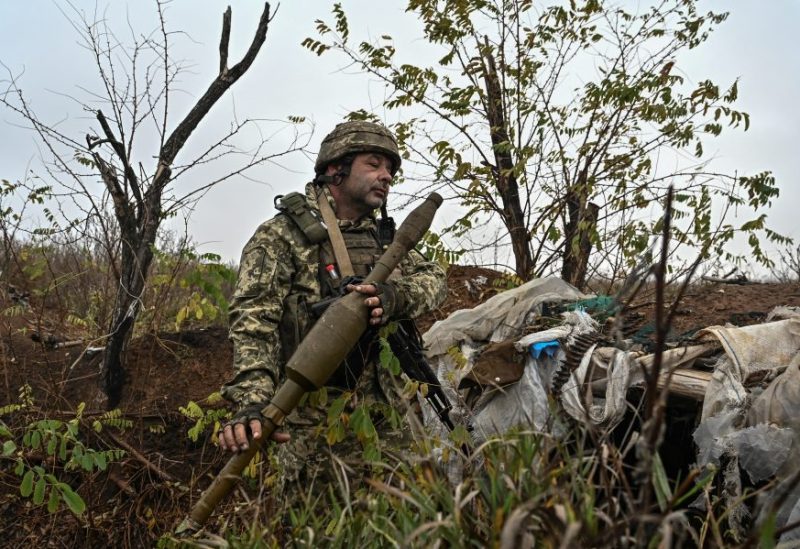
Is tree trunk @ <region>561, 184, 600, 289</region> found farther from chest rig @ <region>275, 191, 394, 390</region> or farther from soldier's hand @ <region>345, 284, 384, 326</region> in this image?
soldier's hand @ <region>345, 284, 384, 326</region>

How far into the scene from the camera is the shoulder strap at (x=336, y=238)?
282 centimetres

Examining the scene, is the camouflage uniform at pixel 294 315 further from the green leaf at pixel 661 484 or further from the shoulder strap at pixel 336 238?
the green leaf at pixel 661 484

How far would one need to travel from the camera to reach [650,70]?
19.2ft

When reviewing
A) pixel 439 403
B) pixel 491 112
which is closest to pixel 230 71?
pixel 491 112

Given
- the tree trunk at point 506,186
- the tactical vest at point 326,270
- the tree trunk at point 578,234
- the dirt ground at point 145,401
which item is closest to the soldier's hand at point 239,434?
the tactical vest at point 326,270

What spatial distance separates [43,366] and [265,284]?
364 cm

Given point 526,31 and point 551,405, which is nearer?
point 551,405

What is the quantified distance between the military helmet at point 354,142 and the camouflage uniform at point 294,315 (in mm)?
325

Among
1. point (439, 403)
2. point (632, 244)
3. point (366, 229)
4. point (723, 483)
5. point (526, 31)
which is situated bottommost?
point (723, 483)

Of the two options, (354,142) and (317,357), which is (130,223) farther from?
(317,357)

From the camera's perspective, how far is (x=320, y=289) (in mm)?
2896

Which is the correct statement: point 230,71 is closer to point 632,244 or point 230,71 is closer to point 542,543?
point 632,244

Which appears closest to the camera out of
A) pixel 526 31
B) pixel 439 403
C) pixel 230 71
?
pixel 439 403

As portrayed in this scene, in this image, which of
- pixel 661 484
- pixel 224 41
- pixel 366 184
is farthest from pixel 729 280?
pixel 661 484
